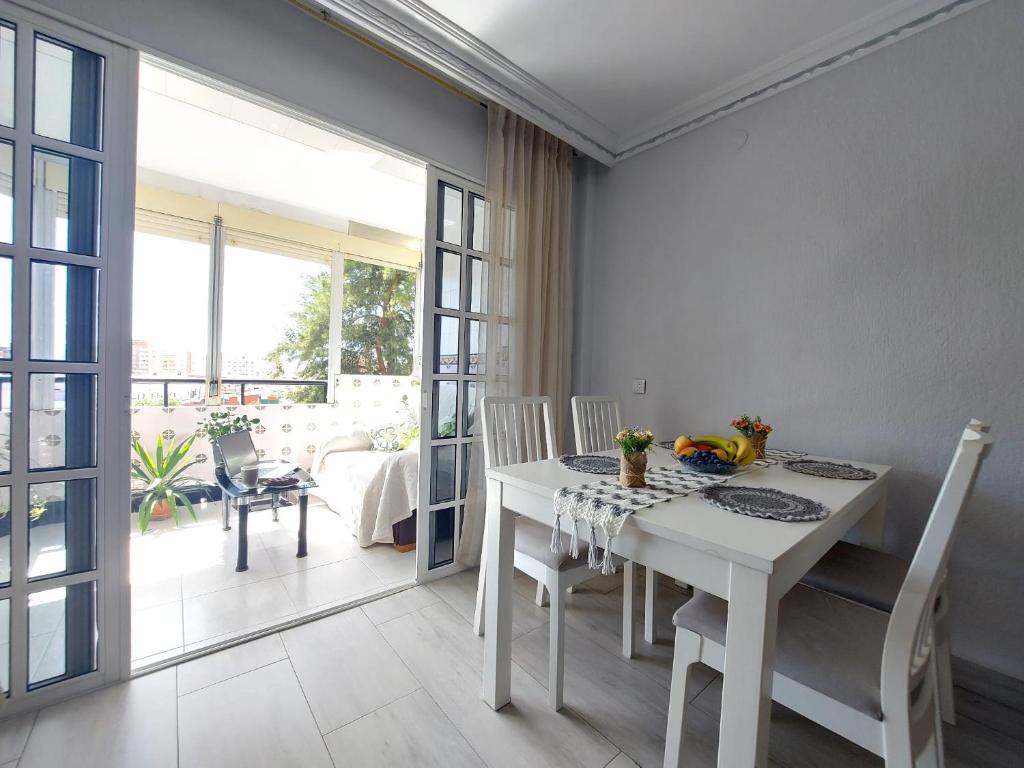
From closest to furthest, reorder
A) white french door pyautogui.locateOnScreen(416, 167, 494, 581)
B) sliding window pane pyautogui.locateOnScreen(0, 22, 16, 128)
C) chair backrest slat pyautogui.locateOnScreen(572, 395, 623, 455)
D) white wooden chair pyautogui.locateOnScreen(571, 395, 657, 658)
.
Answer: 1. sliding window pane pyautogui.locateOnScreen(0, 22, 16, 128)
2. white wooden chair pyautogui.locateOnScreen(571, 395, 657, 658)
3. chair backrest slat pyautogui.locateOnScreen(572, 395, 623, 455)
4. white french door pyautogui.locateOnScreen(416, 167, 494, 581)

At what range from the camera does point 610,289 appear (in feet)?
9.55

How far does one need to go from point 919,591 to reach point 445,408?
1.99 m

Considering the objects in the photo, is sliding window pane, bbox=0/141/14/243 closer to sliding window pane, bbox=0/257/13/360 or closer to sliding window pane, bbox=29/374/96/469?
sliding window pane, bbox=0/257/13/360

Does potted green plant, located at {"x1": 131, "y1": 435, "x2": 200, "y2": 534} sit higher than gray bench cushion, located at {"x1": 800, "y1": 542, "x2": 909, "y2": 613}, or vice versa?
gray bench cushion, located at {"x1": 800, "y1": 542, "x2": 909, "y2": 613}

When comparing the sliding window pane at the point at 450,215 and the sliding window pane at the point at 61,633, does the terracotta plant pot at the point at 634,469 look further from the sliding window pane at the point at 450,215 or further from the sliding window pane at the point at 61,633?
the sliding window pane at the point at 61,633

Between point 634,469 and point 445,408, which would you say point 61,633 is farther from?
point 634,469

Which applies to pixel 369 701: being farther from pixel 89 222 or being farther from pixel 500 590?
pixel 89 222

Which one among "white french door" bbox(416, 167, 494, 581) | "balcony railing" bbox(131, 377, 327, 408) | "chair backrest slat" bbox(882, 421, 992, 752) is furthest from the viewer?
"balcony railing" bbox(131, 377, 327, 408)

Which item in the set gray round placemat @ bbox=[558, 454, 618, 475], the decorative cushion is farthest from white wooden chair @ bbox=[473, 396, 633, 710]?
the decorative cushion

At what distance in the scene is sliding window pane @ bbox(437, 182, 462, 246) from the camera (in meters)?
2.35

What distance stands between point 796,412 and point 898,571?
847mm

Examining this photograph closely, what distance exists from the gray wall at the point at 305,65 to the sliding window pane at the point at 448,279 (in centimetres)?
49

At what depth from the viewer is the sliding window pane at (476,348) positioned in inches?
97.5

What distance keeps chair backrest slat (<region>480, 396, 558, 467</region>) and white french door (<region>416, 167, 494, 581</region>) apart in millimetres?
490
